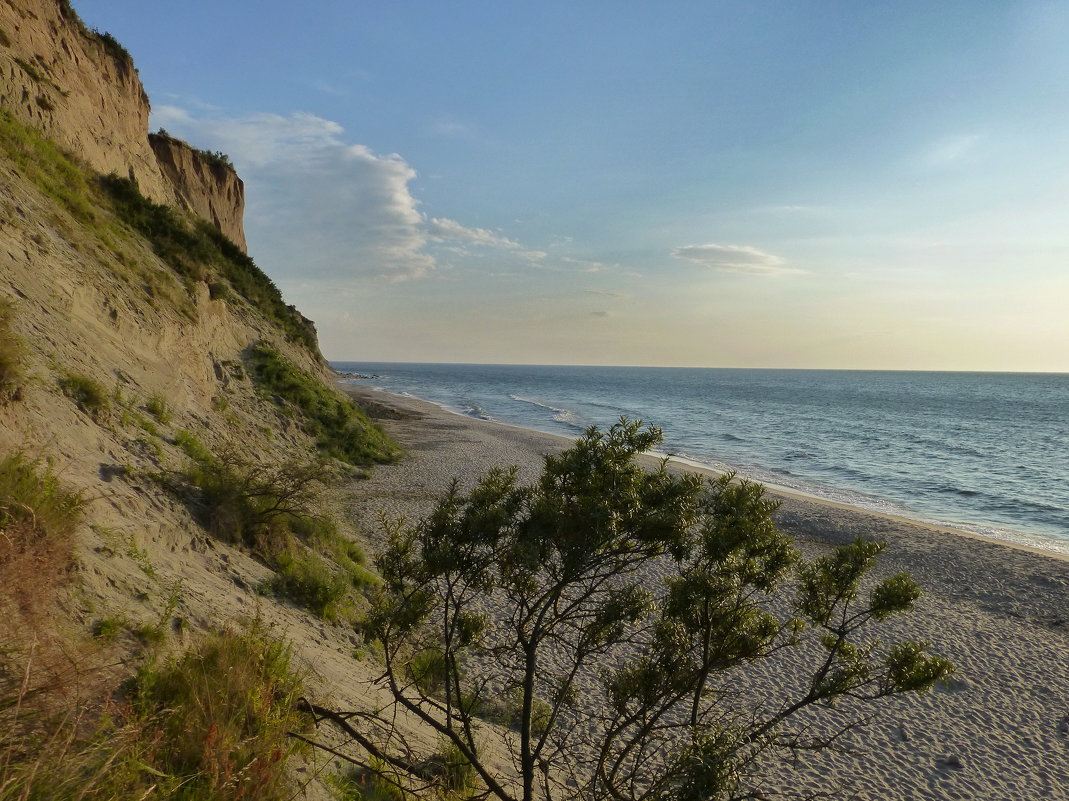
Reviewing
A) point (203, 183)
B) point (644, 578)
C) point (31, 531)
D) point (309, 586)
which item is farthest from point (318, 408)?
→ point (644, 578)

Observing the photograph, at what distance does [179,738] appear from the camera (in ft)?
13.4

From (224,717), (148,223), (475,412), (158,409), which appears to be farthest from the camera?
(475,412)

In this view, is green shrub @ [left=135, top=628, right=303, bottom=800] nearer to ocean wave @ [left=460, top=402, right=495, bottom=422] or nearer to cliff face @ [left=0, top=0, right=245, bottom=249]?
cliff face @ [left=0, top=0, right=245, bottom=249]

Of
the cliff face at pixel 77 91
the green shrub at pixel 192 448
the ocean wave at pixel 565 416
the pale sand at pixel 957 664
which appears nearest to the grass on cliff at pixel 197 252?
the cliff face at pixel 77 91

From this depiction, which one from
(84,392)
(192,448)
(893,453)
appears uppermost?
(84,392)

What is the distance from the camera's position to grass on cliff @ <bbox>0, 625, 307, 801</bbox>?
3.15 meters

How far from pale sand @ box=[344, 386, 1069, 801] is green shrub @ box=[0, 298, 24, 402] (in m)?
9.28

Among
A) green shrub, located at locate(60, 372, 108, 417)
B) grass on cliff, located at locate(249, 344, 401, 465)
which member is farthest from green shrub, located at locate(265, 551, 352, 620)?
grass on cliff, located at locate(249, 344, 401, 465)

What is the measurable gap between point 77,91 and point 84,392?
1709 centimetres

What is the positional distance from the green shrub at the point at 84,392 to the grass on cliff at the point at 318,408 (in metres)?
10.6

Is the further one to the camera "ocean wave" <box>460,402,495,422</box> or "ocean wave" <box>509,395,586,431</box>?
"ocean wave" <box>460,402,495,422</box>

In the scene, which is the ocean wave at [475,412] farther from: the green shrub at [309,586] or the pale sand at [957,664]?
the green shrub at [309,586]

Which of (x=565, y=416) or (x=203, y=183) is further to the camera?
(x=565, y=416)

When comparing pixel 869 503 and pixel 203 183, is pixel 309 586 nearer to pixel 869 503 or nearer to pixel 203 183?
pixel 869 503
